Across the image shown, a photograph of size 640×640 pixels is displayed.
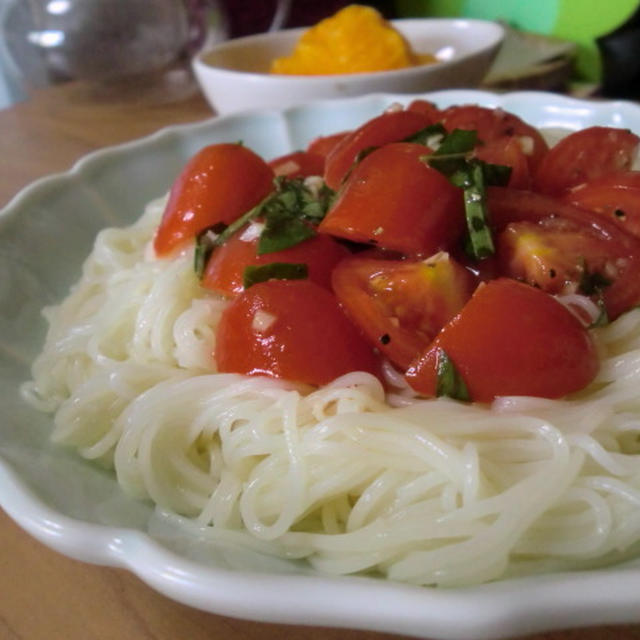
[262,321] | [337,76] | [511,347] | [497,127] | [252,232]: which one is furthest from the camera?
[337,76]

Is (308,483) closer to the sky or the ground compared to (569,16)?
closer to the sky

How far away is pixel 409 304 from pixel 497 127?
730 mm

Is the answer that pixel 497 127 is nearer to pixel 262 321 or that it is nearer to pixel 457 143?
pixel 457 143

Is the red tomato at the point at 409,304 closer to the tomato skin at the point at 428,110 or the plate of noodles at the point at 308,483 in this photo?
the plate of noodles at the point at 308,483

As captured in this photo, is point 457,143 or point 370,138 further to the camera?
point 370,138

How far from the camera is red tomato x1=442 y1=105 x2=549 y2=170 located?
184 centimetres

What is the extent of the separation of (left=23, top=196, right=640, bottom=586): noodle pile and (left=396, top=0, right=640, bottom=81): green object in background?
4577 millimetres

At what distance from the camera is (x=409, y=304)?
1399 mm

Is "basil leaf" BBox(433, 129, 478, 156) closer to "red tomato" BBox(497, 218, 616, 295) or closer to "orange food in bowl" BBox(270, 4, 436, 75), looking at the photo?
"red tomato" BBox(497, 218, 616, 295)

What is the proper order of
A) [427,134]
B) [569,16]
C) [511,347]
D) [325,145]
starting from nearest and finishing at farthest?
[511,347], [427,134], [325,145], [569,16]

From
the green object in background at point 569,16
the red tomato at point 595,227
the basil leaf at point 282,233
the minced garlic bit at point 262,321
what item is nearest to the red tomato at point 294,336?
the minced garlic bit at point 262,321

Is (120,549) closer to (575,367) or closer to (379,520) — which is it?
(379,520)

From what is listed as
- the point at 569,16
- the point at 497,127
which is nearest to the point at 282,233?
the point at 497,127

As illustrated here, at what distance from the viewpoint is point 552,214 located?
154 cm
